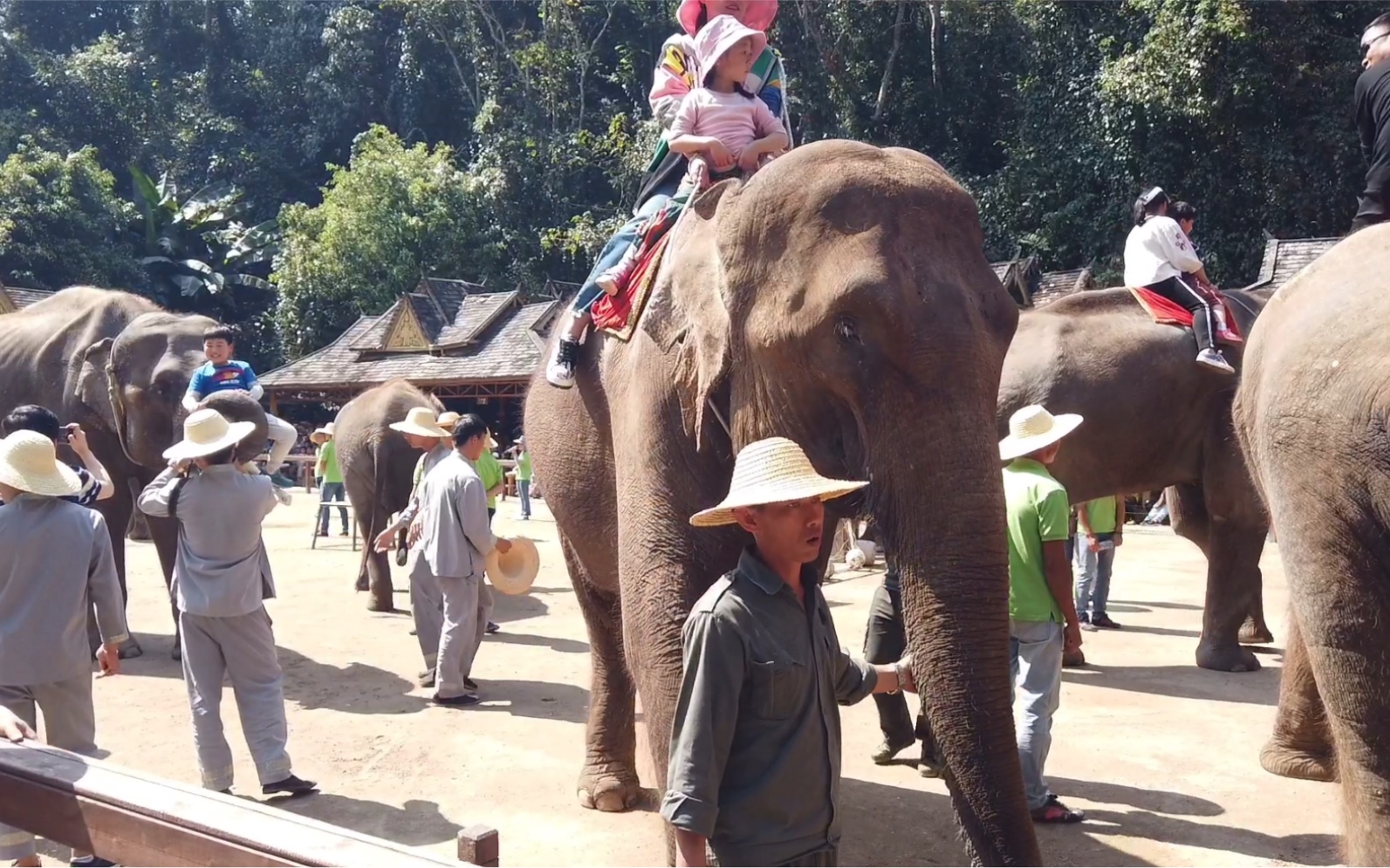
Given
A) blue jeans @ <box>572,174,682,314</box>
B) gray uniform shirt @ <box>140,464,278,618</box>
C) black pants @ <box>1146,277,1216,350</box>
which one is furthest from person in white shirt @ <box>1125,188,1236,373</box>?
gray uniform shirt @ <box>140,464,278,618</box>

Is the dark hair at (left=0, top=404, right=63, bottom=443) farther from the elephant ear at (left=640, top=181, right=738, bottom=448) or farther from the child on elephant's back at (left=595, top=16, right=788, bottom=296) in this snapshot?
the elephant ear at (left=640, top=181, right=738, bottom=448)

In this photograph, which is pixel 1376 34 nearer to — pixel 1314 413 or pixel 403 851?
pixel 1314 413

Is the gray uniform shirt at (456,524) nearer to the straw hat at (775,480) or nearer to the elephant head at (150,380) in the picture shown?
the elephant head at (150,380)

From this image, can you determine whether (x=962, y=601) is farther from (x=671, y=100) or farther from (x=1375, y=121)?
(x=1375, y=121)

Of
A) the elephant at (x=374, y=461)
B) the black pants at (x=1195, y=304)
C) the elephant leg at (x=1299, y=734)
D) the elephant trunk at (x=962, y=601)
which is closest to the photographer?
the elephant trunk at (x=962, y=601)

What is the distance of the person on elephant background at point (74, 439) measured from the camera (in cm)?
503

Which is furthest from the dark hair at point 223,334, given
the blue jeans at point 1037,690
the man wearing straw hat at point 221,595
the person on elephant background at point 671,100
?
the blue jeans at point 1037,690

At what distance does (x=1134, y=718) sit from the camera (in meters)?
6.59

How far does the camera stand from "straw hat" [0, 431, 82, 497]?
4.54 m

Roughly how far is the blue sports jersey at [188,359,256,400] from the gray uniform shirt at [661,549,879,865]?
6.03 m

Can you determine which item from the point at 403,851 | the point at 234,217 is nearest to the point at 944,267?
the point at 403,851

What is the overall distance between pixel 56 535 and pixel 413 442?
12.1ft

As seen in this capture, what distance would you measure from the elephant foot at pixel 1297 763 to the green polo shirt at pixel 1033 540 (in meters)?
1.33

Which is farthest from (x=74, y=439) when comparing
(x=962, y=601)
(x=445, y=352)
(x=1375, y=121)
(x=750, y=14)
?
(x=445, y=352)
